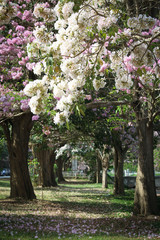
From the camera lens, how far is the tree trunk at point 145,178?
9.34m

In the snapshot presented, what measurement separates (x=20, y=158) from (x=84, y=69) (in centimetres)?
986

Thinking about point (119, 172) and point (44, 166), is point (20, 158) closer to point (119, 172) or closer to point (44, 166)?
point (119, 172)

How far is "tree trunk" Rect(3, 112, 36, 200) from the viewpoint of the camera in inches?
529

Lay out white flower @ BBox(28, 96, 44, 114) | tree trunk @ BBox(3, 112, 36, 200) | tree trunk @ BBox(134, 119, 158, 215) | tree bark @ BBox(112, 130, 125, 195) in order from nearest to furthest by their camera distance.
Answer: white flower @ BBox(28, 96, 44, 114) → tree trunk @ BBox(134, 119, 158, 215) → tree trunk @ BBox(3, 112, 36, 200) → tree bark @ BBox(112, 130, 125, 195)

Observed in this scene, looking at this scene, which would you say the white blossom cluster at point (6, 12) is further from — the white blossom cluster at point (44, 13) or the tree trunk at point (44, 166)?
the tree trunk at point (44, 166)

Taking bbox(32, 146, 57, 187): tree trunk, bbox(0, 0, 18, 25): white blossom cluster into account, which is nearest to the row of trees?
bbox(0, 0, 18, 25): white blossom cluster

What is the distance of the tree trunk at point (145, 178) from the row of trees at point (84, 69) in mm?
28

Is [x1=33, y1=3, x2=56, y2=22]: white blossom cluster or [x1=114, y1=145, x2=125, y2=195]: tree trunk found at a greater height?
[x1=33, y1=3, x2=56, y2=22]: white blossom cluster

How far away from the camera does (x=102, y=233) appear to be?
272 inches

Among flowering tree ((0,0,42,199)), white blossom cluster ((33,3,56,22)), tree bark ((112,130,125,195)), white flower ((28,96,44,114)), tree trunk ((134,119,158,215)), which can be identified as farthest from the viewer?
tree bark ((112,130,125,195))

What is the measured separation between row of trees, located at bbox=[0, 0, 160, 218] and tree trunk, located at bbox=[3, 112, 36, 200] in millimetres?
41

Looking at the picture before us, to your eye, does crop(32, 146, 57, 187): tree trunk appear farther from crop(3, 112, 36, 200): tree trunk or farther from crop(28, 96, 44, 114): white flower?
crop(28, 96, 44, 114): white flower

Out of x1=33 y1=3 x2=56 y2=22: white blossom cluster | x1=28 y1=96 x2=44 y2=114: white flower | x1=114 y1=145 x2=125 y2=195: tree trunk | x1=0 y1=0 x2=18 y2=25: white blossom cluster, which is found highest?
x1=33 y1=3 x2=56 y2=22: white blossom cluster

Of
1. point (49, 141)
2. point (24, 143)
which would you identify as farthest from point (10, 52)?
point (49, 141)
